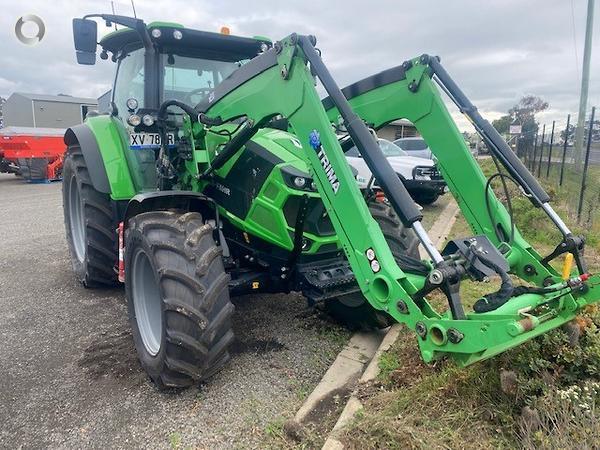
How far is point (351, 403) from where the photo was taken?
289cm

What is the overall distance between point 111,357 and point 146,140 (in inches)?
67.1

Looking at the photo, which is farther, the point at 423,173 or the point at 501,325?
the point at 423,173

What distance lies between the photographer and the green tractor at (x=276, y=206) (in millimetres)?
2404

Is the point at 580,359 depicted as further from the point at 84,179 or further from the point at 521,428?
the point at 84,179

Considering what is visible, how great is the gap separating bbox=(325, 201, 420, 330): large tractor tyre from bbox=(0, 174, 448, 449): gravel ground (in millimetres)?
172

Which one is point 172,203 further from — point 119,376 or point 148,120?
point 119,376

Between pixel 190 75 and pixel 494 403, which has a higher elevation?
pixel 190 75

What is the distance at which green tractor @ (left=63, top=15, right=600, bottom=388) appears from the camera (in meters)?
2.40

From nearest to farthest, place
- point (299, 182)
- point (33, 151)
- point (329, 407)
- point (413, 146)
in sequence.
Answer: point (329, 407)
point (299, 182)
point (413, 146)
point (33, 151)

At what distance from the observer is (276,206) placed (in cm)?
336

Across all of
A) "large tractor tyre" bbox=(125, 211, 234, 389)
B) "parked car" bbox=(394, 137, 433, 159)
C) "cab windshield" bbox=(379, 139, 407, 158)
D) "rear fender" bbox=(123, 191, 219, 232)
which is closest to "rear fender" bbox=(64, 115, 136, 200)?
"rear fender" bbox=(123, 191, 219, 232)

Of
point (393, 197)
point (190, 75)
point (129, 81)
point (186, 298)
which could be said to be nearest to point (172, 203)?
point (186, 298)

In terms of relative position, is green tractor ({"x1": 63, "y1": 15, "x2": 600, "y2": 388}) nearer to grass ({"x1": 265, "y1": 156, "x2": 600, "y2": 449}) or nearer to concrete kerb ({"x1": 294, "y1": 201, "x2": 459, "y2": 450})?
concrete kerb ({"x1": 294, "y1": 201, "x2": 459, "y2": 450})

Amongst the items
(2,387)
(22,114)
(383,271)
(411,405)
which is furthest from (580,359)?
(22,114)
